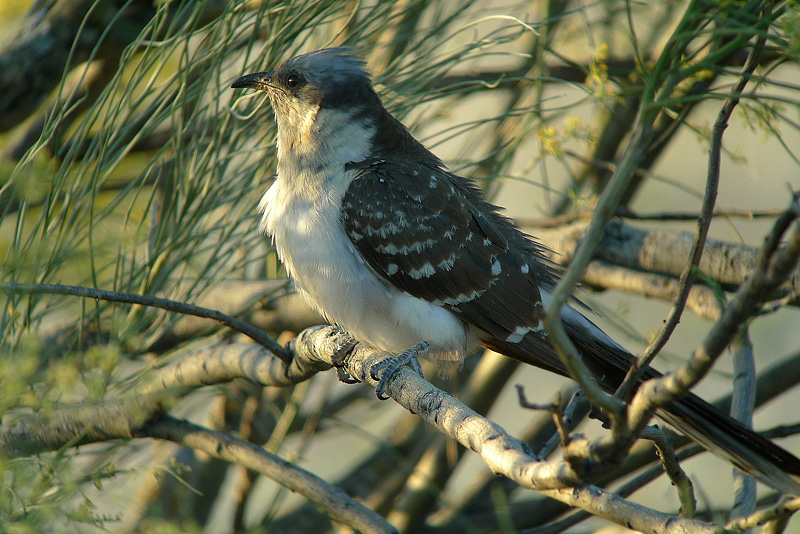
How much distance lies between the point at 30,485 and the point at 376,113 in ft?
6.01

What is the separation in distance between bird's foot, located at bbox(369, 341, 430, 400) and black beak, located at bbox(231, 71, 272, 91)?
1.17 m

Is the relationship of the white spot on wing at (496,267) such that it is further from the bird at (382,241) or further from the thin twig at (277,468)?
the thin twig at (277,468)

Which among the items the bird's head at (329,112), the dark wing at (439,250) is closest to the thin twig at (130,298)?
the dark wing at (439,250)

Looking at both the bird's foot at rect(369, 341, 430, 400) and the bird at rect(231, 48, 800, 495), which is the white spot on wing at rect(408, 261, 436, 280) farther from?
the bird's foot at rect(369, 341, 430, 400)

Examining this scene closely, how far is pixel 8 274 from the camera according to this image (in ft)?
6.92

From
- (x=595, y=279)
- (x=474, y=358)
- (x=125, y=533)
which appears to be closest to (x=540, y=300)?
(x=595, y=279)

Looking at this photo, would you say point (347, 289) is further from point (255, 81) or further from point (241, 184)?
point (255, 81)

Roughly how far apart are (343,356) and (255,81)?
1.12 meters

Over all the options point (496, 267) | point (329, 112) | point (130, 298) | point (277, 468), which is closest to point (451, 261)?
point (496, 267)

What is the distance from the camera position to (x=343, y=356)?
103 inches

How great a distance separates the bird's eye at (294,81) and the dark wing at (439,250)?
419 millimetres

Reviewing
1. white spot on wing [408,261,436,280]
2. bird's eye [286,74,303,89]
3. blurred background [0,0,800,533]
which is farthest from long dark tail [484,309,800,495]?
bird's eye [286,74,303,89]

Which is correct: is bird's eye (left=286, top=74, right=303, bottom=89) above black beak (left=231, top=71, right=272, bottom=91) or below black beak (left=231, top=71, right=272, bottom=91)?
above

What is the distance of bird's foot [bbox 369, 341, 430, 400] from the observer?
2336mm
